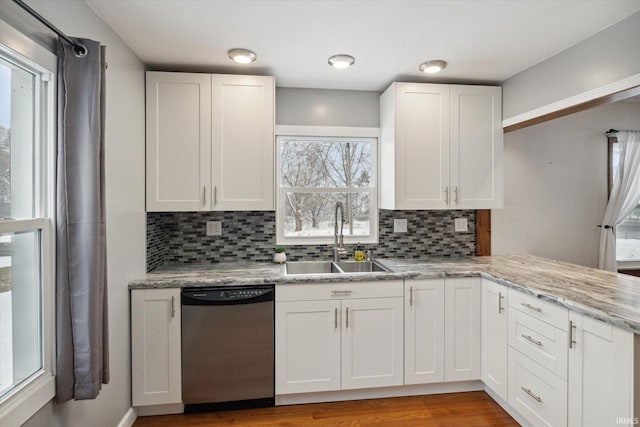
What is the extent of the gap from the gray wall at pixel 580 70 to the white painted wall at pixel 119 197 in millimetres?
2706

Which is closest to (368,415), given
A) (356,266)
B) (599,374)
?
(356,266)

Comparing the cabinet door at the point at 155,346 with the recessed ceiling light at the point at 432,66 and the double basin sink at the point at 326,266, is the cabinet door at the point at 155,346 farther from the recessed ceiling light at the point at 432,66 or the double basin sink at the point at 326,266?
the recessed ceiling light at the point at 432,66

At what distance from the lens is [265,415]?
228 centimetres

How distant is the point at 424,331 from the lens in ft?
8.02

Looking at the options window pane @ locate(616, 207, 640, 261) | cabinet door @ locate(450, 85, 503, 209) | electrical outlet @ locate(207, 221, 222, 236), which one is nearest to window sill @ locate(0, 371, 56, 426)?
electrical outlet @ locate(207, 221, 222, 236)

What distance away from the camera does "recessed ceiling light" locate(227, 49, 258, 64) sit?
7.32ft

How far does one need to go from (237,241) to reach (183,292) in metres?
0.73

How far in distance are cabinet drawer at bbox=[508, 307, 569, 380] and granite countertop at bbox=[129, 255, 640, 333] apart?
0.17 metres

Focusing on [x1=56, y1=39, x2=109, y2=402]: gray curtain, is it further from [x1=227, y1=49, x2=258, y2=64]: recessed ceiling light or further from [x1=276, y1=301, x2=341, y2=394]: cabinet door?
[x1=276, y1=301, x2=341, y2=394]: cabinet door

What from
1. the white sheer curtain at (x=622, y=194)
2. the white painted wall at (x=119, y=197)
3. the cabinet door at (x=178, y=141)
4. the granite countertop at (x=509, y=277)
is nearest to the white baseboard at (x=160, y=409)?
the white painted wall at (x=119, y=197)

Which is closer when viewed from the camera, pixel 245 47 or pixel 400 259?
pixel 245 47

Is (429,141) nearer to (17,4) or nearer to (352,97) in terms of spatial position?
(352,97)

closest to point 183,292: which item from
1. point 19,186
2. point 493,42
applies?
point 19,186

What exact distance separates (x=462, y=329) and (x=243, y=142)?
2.05 m
